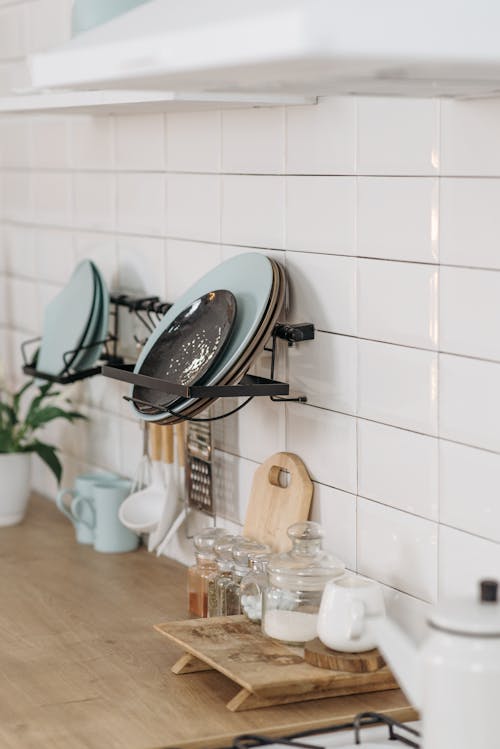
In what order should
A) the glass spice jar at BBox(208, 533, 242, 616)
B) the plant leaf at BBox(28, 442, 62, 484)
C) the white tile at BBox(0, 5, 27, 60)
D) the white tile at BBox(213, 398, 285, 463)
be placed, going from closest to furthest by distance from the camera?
the glass spice jar at BBox(208, 533, 242, 616), the white tile at BBox(213, 398, 285, 463), the plant leaf at BBox(28, 442, 62, 484), the white tile at BBox(0, 5, 27, 60)

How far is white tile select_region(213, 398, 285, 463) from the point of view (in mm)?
1996

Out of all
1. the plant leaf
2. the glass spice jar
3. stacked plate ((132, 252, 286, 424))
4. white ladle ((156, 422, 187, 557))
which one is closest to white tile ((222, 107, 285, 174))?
stacked plate ((132, 252, 286, 424))

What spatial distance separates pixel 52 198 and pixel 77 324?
47 centimetres

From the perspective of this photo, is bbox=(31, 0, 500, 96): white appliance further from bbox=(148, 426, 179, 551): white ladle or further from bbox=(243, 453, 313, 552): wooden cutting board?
bbox=(148, 426, 179, 551): white ladle

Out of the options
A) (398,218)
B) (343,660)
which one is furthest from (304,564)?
(398,218)

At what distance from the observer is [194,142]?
7.18 ft

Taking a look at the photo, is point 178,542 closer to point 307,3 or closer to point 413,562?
point 413,562

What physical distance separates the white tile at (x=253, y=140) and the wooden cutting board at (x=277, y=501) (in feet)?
1.50

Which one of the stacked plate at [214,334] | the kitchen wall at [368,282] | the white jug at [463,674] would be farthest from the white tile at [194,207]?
the white jug at [463,674]

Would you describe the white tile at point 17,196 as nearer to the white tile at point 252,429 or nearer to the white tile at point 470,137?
the white tile at point 252,429

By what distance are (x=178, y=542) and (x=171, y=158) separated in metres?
0.70

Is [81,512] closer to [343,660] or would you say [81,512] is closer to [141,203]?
[141,203]

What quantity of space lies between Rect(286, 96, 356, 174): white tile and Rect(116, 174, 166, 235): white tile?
18.5 inches

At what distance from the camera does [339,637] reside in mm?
1588
